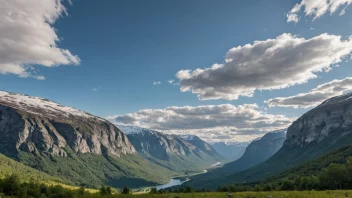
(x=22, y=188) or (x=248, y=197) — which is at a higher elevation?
(x=22, y=188)

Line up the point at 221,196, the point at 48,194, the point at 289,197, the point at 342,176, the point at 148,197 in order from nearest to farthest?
the point at 289,197
the point at 221,196
the point at 148,197
the point at 48,194
the point at 342,176

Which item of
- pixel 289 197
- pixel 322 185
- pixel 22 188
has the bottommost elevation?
pixel 322 185

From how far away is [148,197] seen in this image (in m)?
34.1

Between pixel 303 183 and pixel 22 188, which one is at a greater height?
pixel 22 188

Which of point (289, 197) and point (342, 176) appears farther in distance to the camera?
point (342, 176)

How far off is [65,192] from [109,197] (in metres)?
7.88

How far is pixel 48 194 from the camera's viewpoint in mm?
37656

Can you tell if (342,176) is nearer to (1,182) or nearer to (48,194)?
(48,194)

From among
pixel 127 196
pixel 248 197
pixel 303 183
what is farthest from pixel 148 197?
pixel 303 183

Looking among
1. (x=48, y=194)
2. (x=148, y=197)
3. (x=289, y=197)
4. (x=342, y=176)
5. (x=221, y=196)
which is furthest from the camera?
(x=342, y=176)

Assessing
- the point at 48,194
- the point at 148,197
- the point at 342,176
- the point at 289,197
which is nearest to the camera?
the point at 289,197

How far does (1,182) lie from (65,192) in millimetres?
9985

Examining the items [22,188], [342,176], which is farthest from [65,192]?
[342,176]

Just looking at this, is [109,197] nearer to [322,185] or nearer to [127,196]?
[127,196]
